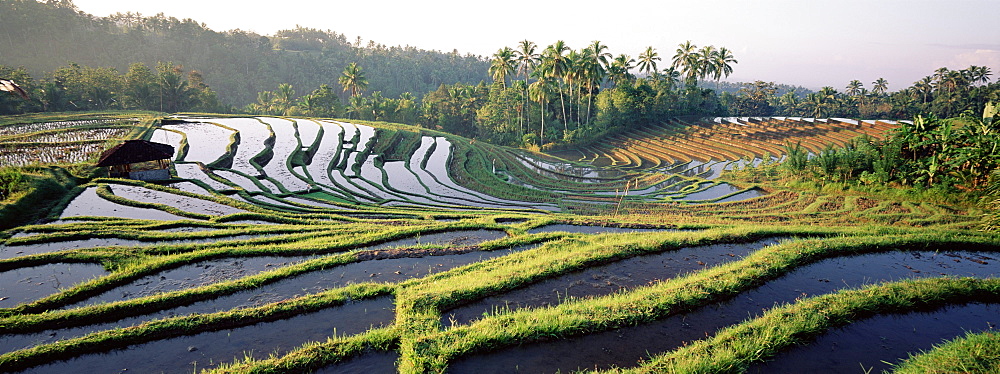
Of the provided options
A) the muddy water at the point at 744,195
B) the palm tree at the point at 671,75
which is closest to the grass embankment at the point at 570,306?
the muddy water at the point at 744,195

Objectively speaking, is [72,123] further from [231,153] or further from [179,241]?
[179,241]

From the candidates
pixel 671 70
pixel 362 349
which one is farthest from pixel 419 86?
pixel 362 349

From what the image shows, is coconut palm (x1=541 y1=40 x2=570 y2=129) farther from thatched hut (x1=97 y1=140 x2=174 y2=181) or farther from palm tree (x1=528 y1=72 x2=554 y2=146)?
thatched hut (x1=97 y1=140 x2=174 y2=181)

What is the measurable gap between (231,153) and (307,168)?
689 centimetres

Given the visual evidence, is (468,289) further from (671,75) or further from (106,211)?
(671,75)

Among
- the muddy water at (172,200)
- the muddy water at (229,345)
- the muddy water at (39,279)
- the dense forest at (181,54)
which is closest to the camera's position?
the muddy water at (229,345)

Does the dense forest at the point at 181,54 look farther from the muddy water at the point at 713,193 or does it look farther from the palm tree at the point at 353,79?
the muddy water at the point at 713,193

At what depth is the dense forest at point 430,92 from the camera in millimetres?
51250

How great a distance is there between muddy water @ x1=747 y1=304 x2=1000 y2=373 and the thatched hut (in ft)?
99.9

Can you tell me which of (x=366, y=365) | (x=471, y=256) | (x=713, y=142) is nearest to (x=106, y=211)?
(x=471, y=256)

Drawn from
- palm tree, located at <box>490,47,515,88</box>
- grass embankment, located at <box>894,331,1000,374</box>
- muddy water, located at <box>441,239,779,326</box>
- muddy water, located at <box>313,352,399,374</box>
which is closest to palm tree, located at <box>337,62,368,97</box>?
palm tree, located at <box>490,47,515,88</box>

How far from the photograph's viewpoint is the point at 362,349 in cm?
698

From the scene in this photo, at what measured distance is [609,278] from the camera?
1016 cm

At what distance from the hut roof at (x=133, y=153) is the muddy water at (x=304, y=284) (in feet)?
65.1
